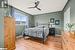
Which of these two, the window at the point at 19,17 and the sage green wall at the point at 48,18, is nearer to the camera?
the window at the point at 19,17

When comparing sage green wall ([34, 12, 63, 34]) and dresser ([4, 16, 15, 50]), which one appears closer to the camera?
dresser ([4, 16, 15, 50])

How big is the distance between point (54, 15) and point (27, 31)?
3660mm

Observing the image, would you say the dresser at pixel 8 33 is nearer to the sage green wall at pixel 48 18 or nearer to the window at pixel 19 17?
the window at pixel 19 17

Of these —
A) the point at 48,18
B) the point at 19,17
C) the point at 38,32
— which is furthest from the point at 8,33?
the point at 48,18

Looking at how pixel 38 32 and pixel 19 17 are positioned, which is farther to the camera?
pixel 19 17

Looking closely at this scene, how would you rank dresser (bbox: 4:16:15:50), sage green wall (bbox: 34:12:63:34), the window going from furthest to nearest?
sage green wall (bbox: 34:12:63:34) < the window < dresser (bbox: 4:16:15:50)

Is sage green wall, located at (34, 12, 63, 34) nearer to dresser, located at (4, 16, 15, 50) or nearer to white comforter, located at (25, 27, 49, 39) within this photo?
white comforter, located at (25, 27, 49, 39)

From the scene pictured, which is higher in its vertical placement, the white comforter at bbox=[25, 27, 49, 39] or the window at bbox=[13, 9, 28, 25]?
the window at bbox=[13, 9, 28, 25]

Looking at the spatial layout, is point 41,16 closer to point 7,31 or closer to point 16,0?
point 16,0

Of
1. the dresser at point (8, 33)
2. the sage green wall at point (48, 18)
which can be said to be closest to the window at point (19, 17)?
the sage green wall at point (48, 18)

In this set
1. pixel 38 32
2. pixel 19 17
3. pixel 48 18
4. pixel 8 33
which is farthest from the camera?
pixel 48 18

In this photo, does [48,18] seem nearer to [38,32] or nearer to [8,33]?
[38,32]

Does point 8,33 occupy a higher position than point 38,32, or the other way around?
point 8,33

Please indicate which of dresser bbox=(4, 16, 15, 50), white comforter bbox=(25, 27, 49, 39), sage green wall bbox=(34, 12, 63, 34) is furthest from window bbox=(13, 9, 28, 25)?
dresser bbox=(4, 16, 15, 50)
